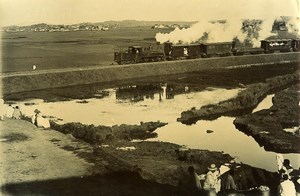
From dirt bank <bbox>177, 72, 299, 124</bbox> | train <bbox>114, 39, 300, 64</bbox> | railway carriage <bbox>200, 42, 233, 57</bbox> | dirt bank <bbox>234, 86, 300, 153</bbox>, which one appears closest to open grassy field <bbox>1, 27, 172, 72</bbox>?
train <bbox>114, 39, 300, 64</bbox>

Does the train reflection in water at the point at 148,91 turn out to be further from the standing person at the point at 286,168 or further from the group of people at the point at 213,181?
the standing person at the point at 286,168

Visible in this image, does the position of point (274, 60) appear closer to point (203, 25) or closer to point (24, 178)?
point (203, 25)

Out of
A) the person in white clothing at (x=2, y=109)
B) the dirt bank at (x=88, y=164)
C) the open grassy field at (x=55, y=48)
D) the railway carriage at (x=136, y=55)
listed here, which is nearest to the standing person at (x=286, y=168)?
the dirt bank at (x=88, y=164)

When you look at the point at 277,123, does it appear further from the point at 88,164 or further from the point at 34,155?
the point at 34,155

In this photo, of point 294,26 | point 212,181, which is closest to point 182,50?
point 294,26

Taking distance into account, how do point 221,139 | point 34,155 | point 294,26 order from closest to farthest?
point 34,155, point 221,139, point 294,26

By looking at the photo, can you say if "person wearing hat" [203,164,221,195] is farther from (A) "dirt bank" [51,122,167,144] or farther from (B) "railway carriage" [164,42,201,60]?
(B) "railway carriage" [164,42,201,60]
